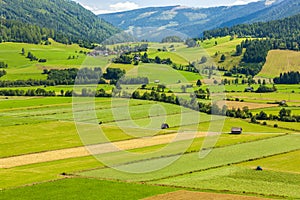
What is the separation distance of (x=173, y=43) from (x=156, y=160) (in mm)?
99873

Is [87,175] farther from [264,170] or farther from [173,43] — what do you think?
[173,43]

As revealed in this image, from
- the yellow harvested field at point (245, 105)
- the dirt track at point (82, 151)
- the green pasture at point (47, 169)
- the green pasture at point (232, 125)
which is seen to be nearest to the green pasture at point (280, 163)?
the green pasture at point (47, 169)

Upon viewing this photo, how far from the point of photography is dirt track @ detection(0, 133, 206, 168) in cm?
6506

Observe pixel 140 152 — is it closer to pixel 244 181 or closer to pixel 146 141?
pixel 146 141

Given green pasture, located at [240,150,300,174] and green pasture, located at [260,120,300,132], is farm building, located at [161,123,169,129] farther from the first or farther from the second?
green pasture, located at [240,150,300,174]

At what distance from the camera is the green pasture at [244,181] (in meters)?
49.0

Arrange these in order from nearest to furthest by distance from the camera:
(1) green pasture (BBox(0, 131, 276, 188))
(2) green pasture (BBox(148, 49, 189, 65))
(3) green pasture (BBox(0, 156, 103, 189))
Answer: (3) green pasture (BBox(0, 156, 103, 189)) < (1) green pasture (BBox(0, 131, 276, 188)) < (2) green pasture (BBox(148, 49, 189, 65))

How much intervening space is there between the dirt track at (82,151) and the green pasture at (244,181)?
49.6 feet

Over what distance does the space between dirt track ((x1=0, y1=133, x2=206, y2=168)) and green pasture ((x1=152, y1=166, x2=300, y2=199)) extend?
1511cm

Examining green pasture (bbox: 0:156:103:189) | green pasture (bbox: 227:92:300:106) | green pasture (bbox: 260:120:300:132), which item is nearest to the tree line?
green pasture (bbox: 227:92:300:106)

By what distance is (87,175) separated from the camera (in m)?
55.5

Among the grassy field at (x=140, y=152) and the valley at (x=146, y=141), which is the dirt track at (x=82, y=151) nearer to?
the valley at (x=146, y=141)

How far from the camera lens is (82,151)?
71.9 m

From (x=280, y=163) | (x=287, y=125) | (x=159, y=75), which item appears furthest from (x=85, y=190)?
(x=159, y=75)
